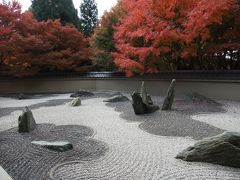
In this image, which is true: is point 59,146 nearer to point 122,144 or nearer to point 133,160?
point 122,144

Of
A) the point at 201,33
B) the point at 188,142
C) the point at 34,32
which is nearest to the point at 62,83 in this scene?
the point at 34,32

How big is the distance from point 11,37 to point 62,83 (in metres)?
4.65

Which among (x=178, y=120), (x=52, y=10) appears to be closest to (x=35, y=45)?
(x=52, y=10)

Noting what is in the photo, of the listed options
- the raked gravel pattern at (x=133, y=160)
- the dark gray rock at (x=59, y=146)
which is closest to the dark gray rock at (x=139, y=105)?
the raked gravel pattern at (x=133, y=160)

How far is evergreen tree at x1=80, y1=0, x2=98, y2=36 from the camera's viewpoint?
31.5m

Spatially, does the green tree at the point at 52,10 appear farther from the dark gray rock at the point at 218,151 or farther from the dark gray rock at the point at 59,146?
the dark gray rock at the point at 218,151

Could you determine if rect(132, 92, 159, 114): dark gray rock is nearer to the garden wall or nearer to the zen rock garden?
the zen rock garden

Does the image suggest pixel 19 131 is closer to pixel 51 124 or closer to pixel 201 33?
pixel 51 124

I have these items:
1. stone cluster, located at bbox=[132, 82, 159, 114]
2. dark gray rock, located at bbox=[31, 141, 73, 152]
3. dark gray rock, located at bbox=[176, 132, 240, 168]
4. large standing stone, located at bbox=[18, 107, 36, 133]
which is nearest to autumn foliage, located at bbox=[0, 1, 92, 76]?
stone cluster, located at bbox=[132, 82, 159, 114]

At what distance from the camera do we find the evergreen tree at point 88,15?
3153 centimetres

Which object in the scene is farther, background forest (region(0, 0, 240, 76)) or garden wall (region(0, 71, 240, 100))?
garden wall (region(0, 71, 240, 100))

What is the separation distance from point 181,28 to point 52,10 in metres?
16.2

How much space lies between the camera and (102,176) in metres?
5.27

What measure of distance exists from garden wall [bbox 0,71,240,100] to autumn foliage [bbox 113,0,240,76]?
1201 millimetres
